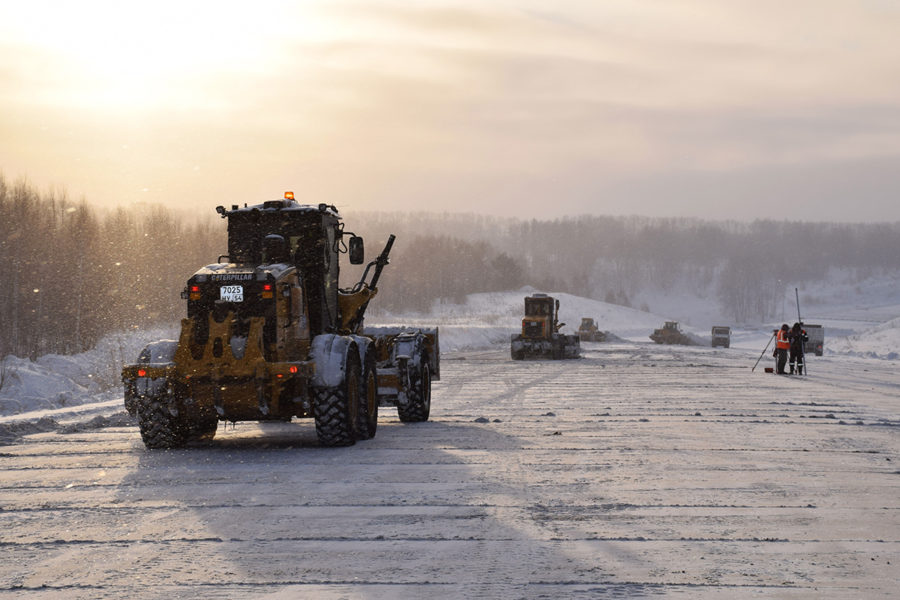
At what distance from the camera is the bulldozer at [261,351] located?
11.8m

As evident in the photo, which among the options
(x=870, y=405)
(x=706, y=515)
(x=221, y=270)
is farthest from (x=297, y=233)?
(x=870, y=405)

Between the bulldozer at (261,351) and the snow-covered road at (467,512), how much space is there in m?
0.52

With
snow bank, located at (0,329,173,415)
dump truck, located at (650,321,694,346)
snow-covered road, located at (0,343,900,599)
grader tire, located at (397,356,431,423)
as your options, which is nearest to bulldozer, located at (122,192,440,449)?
snow-covered road, located at (0,343,900,599)

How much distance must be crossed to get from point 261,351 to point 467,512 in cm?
470

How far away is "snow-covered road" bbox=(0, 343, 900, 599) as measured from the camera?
19.3ft

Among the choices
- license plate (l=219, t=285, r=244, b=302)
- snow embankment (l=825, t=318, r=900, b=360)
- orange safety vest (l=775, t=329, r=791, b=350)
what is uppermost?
license plate (l=219, t=285, r=244, b=302)

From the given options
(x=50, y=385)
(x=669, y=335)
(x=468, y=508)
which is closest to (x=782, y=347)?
(x=50, y=385)

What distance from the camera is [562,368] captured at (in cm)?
3625

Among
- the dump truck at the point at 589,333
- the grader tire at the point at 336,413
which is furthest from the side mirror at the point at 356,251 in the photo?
the dump truck at the point at 589,333

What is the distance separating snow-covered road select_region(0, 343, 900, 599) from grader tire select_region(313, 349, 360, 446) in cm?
16

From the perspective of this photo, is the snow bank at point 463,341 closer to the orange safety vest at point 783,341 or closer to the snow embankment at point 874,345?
the snow embankment at point 874,345

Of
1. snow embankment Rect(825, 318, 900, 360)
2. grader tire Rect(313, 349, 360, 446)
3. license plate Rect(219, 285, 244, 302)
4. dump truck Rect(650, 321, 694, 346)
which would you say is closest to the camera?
grader tire Rect(313, 349, 360, 446)

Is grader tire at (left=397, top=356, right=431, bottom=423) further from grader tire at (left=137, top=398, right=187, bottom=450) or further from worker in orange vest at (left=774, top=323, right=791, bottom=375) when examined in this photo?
worker in orange vest at (left=774, top=323, right=791, bottom=375)

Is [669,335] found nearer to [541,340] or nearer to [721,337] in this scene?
[721,337]
